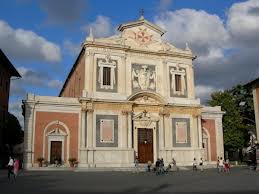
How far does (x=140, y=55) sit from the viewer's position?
41.2 m

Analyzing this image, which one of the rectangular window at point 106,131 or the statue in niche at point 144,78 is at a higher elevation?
the statue in niche at point 144,78

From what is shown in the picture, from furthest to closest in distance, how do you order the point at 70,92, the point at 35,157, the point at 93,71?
1. the point at 70,92
2. the point at 93,71
3. the point at 35,157

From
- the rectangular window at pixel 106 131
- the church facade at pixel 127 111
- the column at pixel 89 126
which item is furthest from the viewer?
the rectangular window at pixel 106 131

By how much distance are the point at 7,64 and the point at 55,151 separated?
11.9 m

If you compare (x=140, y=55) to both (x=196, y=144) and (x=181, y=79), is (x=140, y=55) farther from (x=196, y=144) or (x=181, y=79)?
(x=196, y=144)

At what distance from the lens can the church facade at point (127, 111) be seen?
120 ft

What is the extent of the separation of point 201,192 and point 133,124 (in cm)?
2483

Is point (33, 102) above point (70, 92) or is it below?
below

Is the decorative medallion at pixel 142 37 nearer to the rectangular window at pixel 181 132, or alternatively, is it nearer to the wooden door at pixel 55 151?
the rectangular window at pixel 181 132

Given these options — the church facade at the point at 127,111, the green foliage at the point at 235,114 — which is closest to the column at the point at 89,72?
the church facade at the point at 127,111

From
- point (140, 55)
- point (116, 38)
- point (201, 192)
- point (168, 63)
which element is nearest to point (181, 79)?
point (168, 63)

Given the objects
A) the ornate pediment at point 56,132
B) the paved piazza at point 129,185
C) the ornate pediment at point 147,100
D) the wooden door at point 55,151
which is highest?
the ornate pediment at point 147,100

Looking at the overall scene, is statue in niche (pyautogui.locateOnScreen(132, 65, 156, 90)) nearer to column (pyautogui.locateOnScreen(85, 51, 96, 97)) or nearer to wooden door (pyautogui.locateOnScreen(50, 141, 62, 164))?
column (pyautogui.locateOnScreen(85, 51, 96, 97))

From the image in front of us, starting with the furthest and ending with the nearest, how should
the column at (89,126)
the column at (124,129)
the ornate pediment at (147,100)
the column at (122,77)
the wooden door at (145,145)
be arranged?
1. the ornate pediment at (147,100)
2. the wooden door at (145,145)
3. the column at (122,77)
4. the column at (124,129)
5. the column at (89,126)
